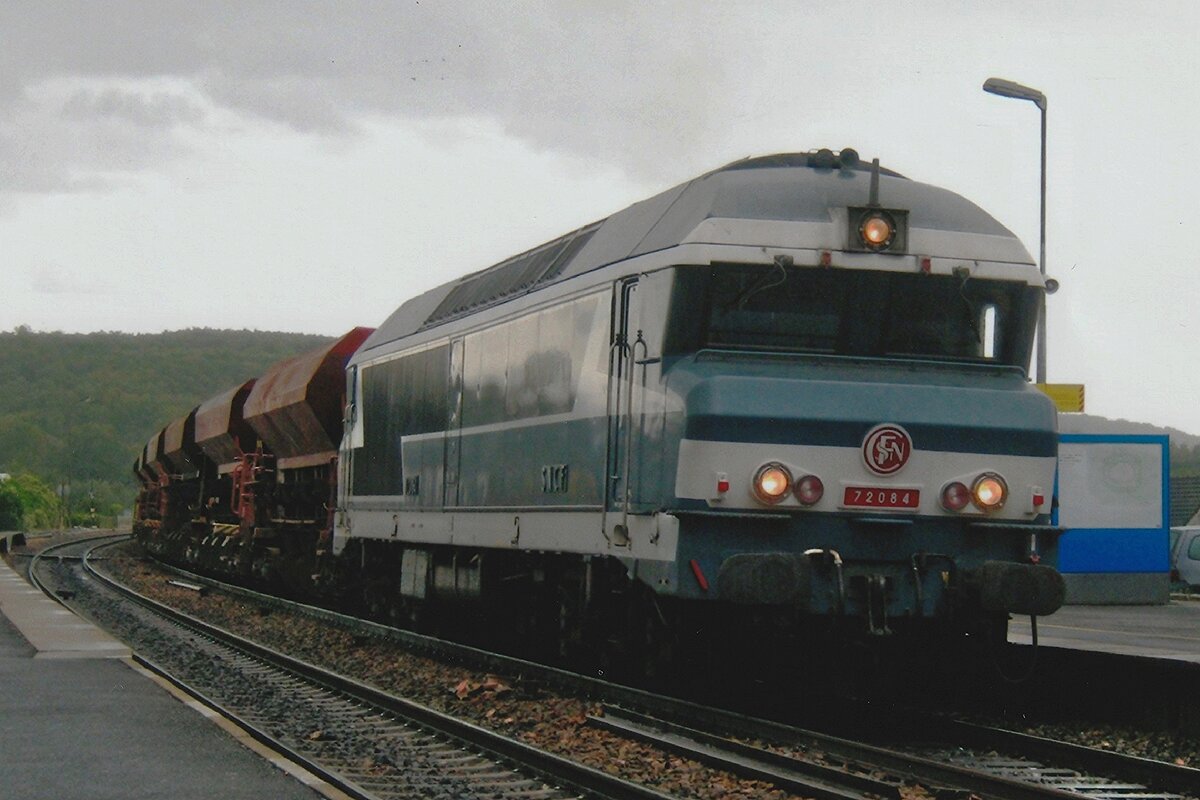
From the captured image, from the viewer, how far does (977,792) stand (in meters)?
8.72

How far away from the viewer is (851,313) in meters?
11.2

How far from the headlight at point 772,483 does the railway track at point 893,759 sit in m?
1.43

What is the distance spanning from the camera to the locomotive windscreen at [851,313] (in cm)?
1105

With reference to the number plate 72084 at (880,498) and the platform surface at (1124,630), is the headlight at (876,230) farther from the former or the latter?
the platform surface at (1124,630)

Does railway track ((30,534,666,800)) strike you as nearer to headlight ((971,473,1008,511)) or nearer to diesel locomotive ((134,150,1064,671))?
diesel locomotive ((134,150,1064,671))

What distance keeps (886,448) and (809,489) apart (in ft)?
1.93

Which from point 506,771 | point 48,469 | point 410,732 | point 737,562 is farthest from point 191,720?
point 48,469

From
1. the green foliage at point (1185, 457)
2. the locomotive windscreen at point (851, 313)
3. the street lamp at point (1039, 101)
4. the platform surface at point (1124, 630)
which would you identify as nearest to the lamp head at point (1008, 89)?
the street lamp at point (1039, 101)

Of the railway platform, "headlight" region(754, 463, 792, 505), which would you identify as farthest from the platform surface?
the railway platform

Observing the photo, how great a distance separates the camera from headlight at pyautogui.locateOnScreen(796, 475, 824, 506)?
1052 centimetres

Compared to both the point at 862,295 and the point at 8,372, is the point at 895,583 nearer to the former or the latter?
the point at 862,295

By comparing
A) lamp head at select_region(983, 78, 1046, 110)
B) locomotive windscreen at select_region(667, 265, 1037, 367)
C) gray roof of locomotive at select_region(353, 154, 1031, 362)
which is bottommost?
locomotive windscreen at select_region(667, 265, 1037, 367)

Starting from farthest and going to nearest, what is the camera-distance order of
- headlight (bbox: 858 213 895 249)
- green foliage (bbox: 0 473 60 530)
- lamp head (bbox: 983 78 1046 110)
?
1. green foliage (bbox: 0 473 60 530)
2. lamp head (bbox: 983 78 1046 110)
3. headlight (bbox: 858 213 895 249)

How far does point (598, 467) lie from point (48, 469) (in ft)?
468
